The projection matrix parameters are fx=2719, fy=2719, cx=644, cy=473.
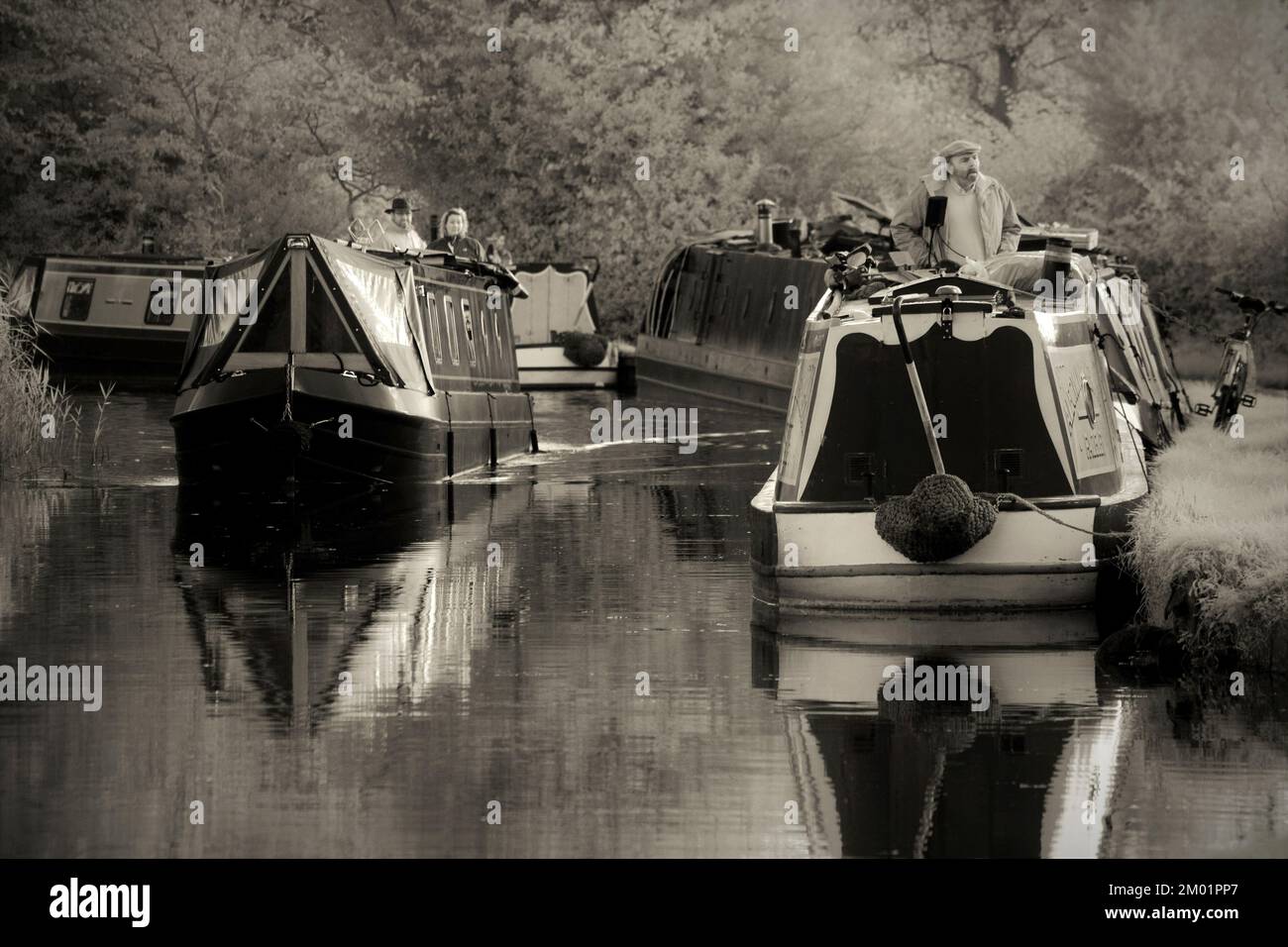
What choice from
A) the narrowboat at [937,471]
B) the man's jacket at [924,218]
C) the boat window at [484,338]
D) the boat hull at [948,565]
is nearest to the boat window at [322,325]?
the boat window at [484,338]

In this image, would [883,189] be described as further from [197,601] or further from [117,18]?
[197,601]

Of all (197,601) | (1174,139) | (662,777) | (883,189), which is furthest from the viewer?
(883,189)

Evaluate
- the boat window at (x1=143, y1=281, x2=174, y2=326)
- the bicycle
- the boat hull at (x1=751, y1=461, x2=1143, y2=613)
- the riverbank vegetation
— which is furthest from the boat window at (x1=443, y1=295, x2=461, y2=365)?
the riverbank vegetation

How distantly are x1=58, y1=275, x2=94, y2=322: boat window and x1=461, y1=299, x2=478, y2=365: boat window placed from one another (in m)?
10.5

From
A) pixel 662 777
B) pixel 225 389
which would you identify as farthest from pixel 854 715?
pixel 225 389

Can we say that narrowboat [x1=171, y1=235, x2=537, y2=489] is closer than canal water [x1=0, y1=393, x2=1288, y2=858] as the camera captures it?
No

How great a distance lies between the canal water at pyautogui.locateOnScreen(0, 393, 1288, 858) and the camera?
8.13 metres

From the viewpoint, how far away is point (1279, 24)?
39250 mm

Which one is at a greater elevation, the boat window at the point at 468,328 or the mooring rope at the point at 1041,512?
the boat window at the point at 468,328

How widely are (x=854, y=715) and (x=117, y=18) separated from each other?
1251 inches

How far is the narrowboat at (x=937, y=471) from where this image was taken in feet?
38.6

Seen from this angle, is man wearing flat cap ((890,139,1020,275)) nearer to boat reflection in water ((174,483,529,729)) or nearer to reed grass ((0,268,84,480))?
boat reflection in water ((174,483,529,729))

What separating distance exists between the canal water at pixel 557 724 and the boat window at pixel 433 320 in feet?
17.1

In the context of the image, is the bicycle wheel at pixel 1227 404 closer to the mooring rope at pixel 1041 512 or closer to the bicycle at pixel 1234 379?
the bicycle at pixel 1234 379
